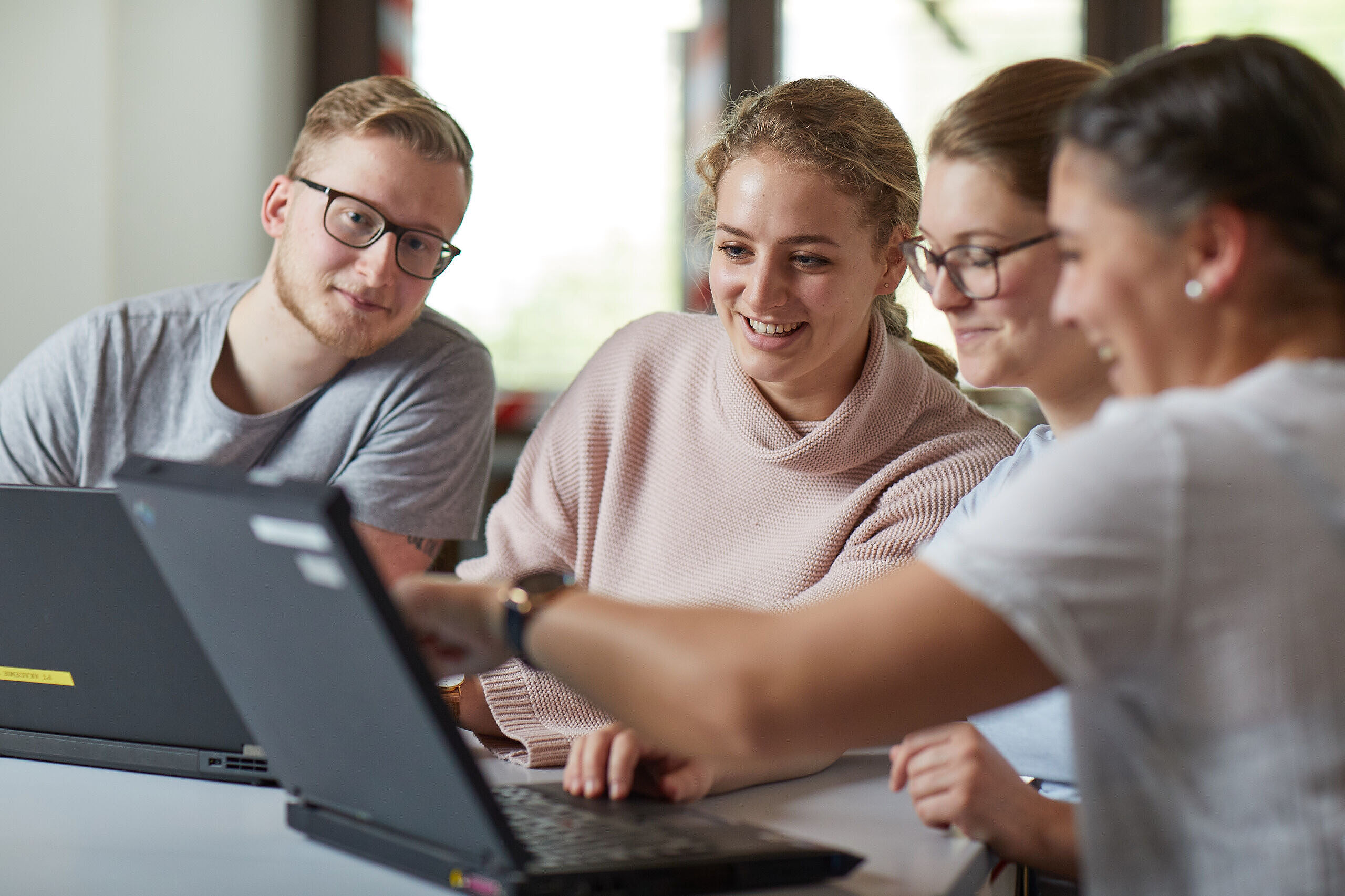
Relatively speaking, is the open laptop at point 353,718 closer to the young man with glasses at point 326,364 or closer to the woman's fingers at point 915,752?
the woman's fingers at point 915,752

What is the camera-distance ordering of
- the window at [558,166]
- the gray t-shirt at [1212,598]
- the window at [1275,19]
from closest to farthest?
the gray t-shirt at [1212,598] < the window at [1275,19] < the window at [558,166]

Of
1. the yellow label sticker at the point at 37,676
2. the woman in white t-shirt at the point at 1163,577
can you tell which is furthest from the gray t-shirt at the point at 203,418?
the woman in white t-shirt at the point at 1163,577

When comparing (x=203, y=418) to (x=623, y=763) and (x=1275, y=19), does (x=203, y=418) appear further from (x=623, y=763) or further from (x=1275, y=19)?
(x=1275, y=19)

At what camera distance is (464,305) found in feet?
11.4

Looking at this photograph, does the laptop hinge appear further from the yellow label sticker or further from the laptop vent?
the yellow label sticker

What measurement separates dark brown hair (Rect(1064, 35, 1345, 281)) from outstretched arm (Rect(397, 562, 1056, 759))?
0.26m

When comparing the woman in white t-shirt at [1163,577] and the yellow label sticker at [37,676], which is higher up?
the woman in white t-shirt at [1163,577]

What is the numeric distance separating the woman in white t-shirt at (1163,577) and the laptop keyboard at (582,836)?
4.4 inches

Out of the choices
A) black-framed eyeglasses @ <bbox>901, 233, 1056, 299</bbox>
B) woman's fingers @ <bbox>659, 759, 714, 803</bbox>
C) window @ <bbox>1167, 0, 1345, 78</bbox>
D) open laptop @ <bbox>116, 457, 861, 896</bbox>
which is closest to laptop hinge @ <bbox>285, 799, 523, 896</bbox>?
open laptop @ <bbox>116, 457, 861, 896</bbox>

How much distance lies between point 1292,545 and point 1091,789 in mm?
172

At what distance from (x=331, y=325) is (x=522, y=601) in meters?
1.13

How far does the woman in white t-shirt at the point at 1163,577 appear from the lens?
2.06 ft

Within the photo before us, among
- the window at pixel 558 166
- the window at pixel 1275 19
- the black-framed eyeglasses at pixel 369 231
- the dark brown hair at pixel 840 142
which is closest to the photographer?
the dark brown hair at pixel 840 142

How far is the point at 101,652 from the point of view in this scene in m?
1.05
